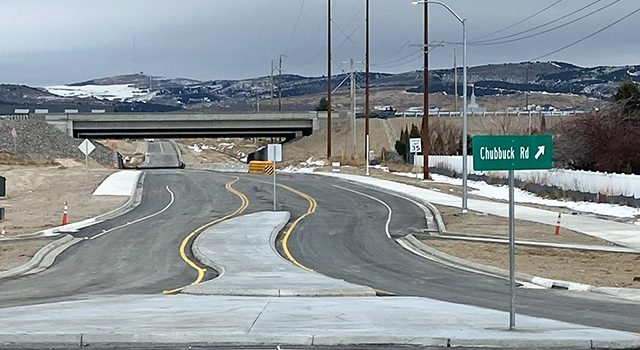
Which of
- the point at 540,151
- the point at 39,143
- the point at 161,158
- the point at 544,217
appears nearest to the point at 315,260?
the point at 540,151

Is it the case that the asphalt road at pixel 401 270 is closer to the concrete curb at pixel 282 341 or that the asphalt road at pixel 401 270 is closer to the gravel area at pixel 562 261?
the gravel area at pixel 562 261

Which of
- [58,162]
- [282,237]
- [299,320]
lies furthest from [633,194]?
[58,162]

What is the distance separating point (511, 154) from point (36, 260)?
1866 cm

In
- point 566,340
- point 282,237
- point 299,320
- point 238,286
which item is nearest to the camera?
point 566,340

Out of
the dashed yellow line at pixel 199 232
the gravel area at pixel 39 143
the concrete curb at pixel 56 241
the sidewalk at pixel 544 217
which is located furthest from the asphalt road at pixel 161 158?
the concrete curb at pixel 56 241

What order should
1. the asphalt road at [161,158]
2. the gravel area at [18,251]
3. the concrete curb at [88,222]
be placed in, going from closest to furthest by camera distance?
1. the gravel area at [18,251]
2. the concrete curb at [88,222]
3. the asphalt road at [161,158]

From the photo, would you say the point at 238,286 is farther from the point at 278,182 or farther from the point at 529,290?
the point at 278,182

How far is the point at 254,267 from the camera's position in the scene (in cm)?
2469

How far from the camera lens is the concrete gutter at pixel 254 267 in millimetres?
19750

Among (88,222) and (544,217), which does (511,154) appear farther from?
(544,217)

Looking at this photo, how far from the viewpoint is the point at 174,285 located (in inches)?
869

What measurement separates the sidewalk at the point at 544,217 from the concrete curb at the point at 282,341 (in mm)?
19691

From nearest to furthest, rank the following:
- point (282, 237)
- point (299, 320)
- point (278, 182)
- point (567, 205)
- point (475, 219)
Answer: point (299, 320)
point (282, 237)
point (475, 219)
point (567, 205)
point (278, 182)

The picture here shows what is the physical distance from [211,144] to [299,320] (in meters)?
178
